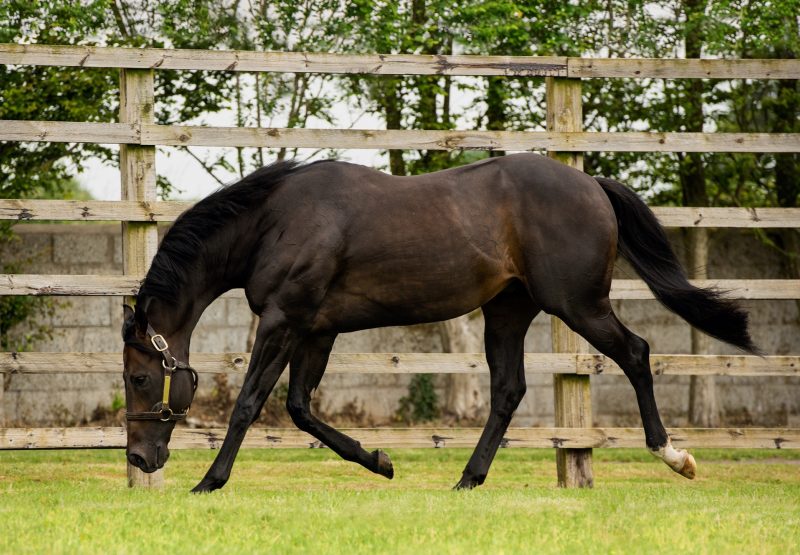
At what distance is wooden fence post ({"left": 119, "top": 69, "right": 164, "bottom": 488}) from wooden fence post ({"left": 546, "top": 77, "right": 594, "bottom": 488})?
249 cm

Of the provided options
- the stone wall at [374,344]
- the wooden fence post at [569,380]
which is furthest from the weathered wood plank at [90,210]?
the stone wall at [374,344]

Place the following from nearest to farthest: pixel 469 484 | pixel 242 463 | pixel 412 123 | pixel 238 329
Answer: pixel 469 484 → pixel 242 463 → pixel 412 123 → pixel 238 329

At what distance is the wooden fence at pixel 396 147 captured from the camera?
22.7 ft

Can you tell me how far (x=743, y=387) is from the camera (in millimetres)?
13680

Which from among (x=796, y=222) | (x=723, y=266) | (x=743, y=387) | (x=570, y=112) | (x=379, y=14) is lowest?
(x=743, y=387)

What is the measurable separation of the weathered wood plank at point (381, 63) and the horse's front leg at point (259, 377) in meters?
1.95

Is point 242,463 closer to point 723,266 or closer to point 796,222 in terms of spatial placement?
point 796,222

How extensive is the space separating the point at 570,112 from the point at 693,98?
→ 5782 millimetres

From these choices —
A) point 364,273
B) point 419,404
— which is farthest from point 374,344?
point 364,273

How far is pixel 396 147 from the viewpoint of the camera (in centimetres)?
725

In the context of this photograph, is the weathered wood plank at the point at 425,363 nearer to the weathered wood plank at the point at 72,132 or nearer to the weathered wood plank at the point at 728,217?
the weathered wood plank at the point at 728,217

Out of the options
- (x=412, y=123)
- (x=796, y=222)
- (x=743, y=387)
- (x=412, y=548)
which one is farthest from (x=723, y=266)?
(x=412, y=548)

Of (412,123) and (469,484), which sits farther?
(412,123)

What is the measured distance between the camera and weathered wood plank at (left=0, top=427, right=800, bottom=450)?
6836 millimetres
